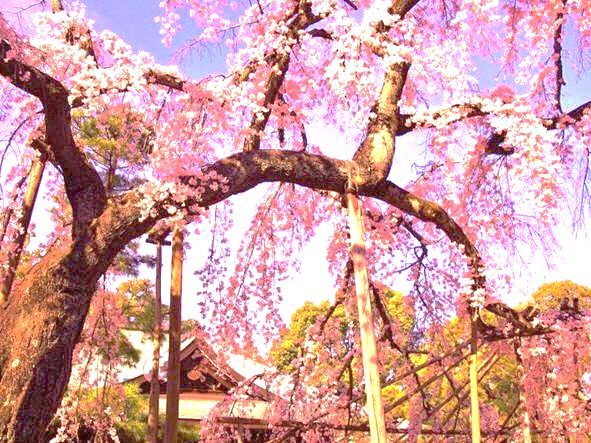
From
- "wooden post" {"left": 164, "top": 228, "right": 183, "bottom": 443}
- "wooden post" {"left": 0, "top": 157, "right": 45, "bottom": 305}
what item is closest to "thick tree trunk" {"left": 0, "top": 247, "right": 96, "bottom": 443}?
"wooden post" {"left": 164, "top": 228, "right": 183, "bottom": 443}

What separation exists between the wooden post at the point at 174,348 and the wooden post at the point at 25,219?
64.2 inches

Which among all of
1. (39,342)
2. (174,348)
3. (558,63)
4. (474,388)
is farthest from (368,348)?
(558,63)

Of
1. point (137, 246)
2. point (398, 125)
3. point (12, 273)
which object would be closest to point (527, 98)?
point (398, 125)

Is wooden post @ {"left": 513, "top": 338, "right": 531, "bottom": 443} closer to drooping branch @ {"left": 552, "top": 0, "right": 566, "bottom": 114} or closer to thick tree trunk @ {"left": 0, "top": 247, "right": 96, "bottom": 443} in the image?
drooping branch @ {"left": 552, "top": 0, "right": 566, "bottom": 114}

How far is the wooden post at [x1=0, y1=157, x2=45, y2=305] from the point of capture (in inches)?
290

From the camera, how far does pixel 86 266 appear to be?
4.27m

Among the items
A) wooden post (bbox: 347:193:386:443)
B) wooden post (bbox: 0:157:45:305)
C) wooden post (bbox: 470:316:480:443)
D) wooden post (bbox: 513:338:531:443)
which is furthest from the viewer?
wooden post (bbox: 0:157:45:305)

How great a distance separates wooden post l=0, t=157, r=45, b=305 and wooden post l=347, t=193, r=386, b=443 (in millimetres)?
4005

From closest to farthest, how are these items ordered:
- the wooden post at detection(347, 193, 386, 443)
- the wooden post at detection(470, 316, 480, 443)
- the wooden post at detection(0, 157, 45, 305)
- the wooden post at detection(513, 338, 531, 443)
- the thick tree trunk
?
the thick tree trunk → the wooden post at detection(347, 193, 386, 443) → the wooden post at detection(470, 316, 480, 443) → the wooden post at detection(513, 338, 531, 443) → the wooden post at detection(0, 157, 45, 305)

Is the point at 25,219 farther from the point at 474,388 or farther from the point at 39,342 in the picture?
the point at 474,388

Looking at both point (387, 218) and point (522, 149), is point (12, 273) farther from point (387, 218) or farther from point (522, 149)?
point (522, 149)

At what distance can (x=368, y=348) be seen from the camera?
16.0 ft

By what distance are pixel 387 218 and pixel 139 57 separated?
10.8 ft

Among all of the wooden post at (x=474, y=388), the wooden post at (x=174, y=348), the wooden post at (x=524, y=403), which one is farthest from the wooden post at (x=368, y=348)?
the wooden post at (x=524, y=403)
